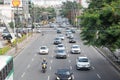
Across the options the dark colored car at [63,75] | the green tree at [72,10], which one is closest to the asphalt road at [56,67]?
the dark colored car at [63,75]

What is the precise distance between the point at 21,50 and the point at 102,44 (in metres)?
27.0

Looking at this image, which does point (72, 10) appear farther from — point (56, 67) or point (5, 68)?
point (5, 68)

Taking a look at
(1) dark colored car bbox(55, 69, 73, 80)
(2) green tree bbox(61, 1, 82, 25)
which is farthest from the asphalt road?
(2) green tree bbox(61, 1, 82, 25)

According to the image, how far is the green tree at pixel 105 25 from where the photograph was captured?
110ft

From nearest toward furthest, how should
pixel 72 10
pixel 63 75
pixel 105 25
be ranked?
pixel 63 75 → pixel 105 25 → pixel 72 10

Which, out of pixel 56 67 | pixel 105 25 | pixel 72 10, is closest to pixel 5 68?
pixel 105 25

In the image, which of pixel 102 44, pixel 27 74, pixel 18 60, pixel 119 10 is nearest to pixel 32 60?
pixel 18 60

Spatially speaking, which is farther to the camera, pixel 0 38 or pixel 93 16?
pixel 0 38

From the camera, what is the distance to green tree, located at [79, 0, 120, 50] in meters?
33.6

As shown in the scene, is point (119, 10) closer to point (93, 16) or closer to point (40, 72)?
point (93, 16)

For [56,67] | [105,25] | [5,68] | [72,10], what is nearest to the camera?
[5,68]

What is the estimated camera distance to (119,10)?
109 ft

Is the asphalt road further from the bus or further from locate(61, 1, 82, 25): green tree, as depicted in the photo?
locate(61, 1, 82, 25): green tree

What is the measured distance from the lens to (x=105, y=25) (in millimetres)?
36125
